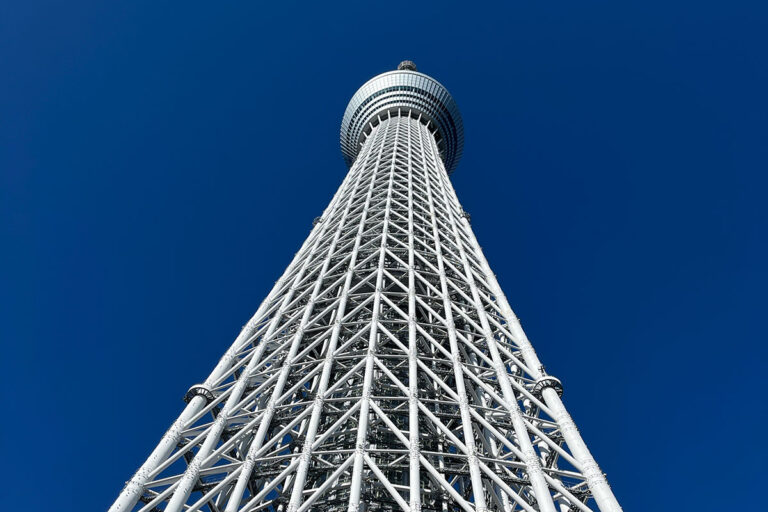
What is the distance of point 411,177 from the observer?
44.7 m

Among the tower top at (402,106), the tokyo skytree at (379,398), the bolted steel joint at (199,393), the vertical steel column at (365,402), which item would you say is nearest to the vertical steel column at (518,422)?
the tokyo skytree at (379,398)

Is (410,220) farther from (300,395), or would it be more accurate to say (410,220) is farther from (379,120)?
(379,120)

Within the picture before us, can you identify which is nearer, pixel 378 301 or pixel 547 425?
pixel 547 425

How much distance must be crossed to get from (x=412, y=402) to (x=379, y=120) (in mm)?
53125

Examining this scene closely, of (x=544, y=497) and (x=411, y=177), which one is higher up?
(x=411, y=177)

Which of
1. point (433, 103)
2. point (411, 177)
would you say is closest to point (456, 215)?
point (411, 177)

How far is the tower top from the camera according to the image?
66562 mm

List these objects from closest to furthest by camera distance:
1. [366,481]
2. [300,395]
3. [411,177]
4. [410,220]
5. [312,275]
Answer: [366,481]
[300,395]
[312,275]
[410,220]
[411,177]

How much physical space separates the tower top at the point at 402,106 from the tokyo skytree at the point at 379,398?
28.3 metres

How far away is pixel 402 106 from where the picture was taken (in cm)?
6638

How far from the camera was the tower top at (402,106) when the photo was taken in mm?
66562

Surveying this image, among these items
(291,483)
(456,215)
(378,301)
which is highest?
(456,215)

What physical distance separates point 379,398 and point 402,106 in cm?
5303

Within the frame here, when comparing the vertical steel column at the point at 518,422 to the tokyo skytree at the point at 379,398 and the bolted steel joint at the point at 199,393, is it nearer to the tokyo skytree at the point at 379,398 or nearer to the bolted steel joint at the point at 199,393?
the tokyo skytree at the point at 379,398
